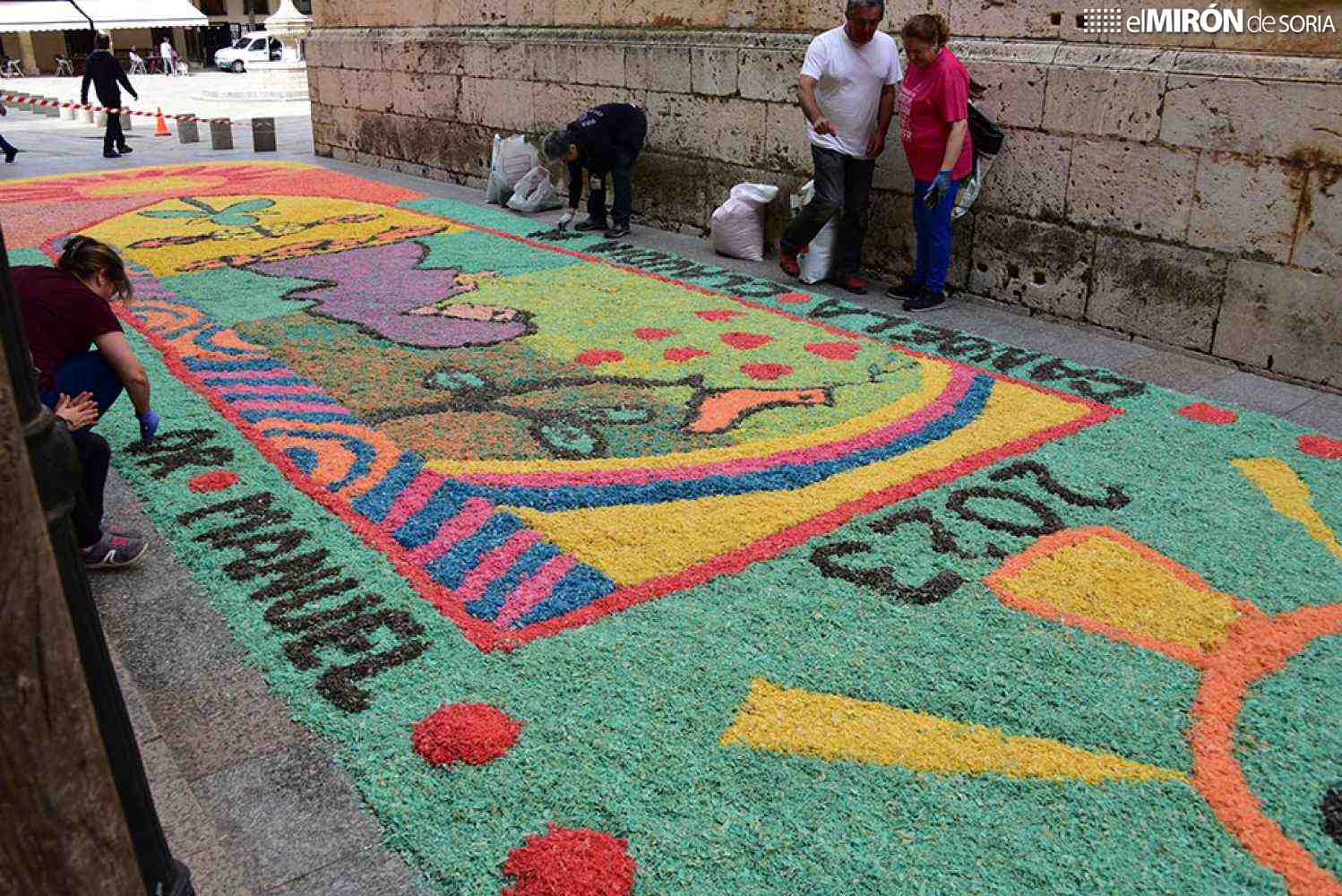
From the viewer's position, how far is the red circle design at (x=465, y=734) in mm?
2588

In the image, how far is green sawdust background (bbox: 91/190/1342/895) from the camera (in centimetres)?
229

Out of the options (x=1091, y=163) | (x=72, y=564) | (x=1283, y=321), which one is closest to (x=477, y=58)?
(x=1091, y=163)

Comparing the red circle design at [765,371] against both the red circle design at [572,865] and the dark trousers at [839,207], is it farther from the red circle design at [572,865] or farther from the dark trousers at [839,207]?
the red circle design at [572,865]

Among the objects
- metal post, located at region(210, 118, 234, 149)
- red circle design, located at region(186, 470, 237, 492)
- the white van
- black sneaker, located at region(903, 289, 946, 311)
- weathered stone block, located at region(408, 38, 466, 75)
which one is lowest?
red circle design, located at region(186, 470, 237, 492)

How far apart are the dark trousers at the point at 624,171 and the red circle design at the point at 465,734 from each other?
257 inches

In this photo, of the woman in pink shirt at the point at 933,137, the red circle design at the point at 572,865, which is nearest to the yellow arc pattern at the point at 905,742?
the red circle design at the point at 572,865

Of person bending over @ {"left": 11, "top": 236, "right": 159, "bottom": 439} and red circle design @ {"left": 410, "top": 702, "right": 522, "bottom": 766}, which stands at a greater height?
person bending over @ {"left": 11, "top": 236, "right": 159, "bottom": 439}

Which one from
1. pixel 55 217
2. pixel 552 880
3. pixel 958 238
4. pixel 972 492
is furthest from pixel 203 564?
pixel 55 217

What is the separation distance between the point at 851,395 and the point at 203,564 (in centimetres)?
299

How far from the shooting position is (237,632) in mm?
3094

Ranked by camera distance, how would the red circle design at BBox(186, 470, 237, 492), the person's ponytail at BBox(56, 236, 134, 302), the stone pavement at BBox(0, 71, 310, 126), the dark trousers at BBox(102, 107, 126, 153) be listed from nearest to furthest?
the person's ponytail at BBox(56, 236, 134, 302)
the red circle design at BBox(186, 470, 237, 492)
the dark trousers at BBox(102, 107, 126, 153)
the stone pavement at BBox(0, 71, 310, 126)

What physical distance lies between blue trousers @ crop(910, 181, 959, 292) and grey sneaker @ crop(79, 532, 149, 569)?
4.75 meters

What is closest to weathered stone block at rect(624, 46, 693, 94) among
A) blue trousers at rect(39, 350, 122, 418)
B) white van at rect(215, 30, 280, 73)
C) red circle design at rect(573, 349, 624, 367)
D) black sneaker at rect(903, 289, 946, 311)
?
black sneaker at rect(903, 289, 946, 311)

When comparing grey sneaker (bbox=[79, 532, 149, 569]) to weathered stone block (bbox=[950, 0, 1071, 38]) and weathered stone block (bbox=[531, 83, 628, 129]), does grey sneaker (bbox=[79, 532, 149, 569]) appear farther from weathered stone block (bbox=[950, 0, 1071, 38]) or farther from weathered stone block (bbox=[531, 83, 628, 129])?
weathered stone block (bbox=[531, 83, 628, 129])
